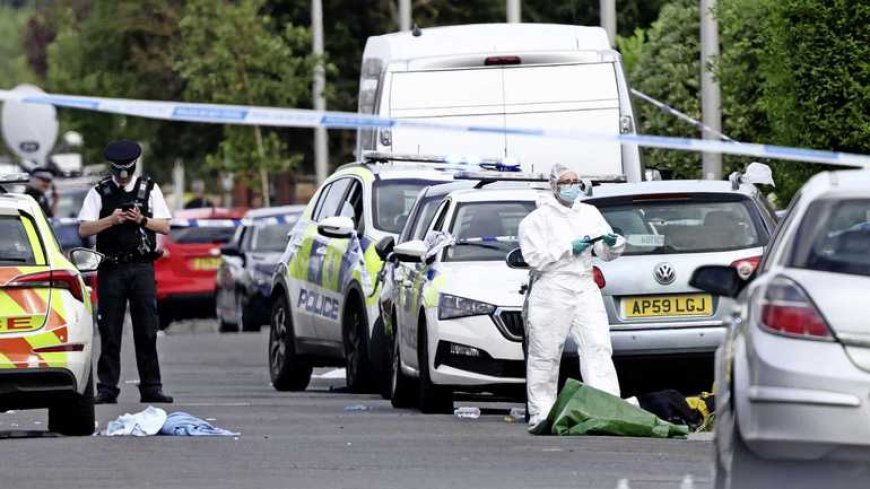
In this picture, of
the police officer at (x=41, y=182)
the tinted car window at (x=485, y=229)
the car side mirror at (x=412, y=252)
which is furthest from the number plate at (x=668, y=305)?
the police officer at (x=41, y=182)

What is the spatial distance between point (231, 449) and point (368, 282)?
522cm

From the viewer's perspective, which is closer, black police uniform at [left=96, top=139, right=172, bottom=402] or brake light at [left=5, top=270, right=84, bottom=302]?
brake light at [left=5, top=270, right=84, bottom=302]

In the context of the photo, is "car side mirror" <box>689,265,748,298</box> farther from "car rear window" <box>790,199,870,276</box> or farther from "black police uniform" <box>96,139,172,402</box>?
"black police uniform" <box>96,139,172,402</box>

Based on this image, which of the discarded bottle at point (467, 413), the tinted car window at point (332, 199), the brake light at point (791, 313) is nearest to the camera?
the brake light at point (791, 313)

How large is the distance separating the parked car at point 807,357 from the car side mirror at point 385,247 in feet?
27.3

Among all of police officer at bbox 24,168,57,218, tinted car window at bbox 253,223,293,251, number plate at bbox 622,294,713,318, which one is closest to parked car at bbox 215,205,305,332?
tinted car window at bbox 253,223,293,251

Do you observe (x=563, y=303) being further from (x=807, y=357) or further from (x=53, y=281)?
(x=807, y=357)

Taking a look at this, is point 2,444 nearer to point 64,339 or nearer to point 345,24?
point 64,339

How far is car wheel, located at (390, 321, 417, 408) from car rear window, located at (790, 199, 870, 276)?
7.88 m

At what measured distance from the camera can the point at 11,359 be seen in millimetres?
14602

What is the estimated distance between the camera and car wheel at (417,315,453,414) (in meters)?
16.6

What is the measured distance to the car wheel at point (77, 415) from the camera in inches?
595

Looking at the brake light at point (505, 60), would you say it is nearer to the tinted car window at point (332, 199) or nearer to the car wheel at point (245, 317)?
the tinted car window at point (332, 199)

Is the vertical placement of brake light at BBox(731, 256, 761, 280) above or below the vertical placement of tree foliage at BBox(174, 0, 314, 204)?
above
